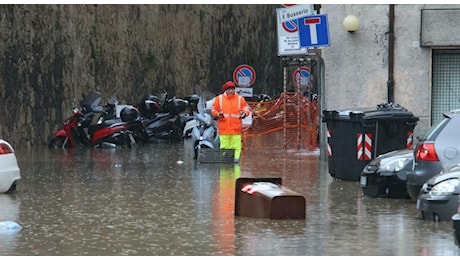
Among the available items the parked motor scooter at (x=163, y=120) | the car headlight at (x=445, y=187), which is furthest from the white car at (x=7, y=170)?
the parked motor scooter at (x=163, y=120)

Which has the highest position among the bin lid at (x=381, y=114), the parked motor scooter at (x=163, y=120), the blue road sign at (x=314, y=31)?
the blue road sign at (x=314, y=31)

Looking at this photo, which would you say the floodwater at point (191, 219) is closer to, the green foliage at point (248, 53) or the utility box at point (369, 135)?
the utility box at point (369, 135)

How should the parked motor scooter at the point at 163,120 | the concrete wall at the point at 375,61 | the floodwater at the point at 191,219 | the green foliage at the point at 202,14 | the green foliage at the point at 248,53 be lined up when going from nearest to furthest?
the floodwater at the point at 191,219
the concrete wall at the point at 375,61
the parked motor scooter at the point at 163,120
the green foliage at the point at 202,14
the green foliage at the point at 248,53

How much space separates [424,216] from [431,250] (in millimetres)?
2236

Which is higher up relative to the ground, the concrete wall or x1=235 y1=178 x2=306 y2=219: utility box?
the concrete wall

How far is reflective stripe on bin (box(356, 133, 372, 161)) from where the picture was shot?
57.7ft

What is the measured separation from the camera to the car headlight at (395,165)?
15.3 metres

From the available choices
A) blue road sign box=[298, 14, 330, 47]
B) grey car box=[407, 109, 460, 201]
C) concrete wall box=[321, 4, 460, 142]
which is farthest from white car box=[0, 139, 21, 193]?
concrete wall box=[321, 4, 460, 142]

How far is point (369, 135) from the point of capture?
57.6 ft

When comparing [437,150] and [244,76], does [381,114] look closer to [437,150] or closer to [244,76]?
[437,150]

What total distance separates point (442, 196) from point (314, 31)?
33.5 ft

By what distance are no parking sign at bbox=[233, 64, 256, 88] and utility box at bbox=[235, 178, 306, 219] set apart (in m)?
24.5

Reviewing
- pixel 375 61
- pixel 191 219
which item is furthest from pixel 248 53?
pixel 191 219

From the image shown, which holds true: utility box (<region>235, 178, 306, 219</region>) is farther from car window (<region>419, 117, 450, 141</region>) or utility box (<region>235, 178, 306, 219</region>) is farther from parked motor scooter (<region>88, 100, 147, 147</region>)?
parked motor scooter (<region>88, 100, 147, 147</region>)
